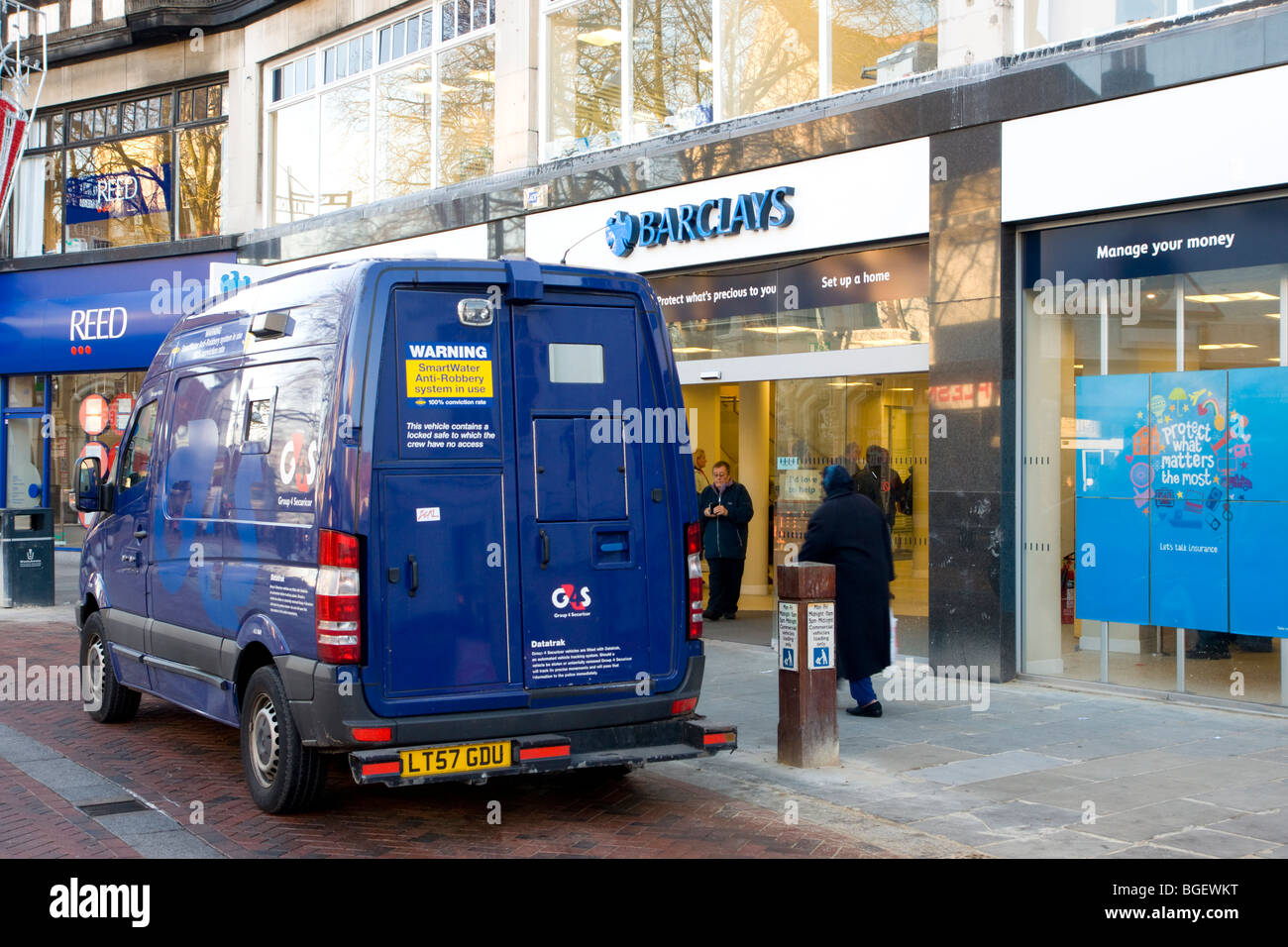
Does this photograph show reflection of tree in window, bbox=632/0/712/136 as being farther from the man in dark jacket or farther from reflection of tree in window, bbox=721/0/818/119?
the man in dark jacket

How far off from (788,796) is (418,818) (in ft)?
6.51

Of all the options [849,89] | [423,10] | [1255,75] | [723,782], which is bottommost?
[723,782]

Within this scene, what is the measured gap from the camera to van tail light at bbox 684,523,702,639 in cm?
659

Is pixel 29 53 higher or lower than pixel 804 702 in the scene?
higher

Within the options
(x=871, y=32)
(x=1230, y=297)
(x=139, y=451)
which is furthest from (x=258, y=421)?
(x=871, y=32)

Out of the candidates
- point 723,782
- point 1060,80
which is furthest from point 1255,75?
point 723,782

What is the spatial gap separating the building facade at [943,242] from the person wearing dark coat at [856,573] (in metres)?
1.88

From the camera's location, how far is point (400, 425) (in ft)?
19.5

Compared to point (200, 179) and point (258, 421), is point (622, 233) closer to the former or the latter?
point (258, 421)

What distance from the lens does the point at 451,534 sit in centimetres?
601

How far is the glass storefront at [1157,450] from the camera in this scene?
905cm
